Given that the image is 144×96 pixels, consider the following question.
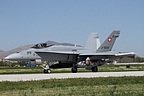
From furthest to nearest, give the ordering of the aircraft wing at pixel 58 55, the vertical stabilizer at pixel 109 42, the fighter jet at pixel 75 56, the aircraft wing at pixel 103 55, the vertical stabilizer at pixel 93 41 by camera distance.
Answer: the vertical stabilizer at pixel 93 41 < the vertical stabilizer at pixel 109 42 < the aircraft wing at pixel 103 55 < the fighter jet at pixel 75 56 < the aircraft wing at pixel 58 55

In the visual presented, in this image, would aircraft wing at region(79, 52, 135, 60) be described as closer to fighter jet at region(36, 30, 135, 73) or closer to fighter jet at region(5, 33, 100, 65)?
fighter jet at region(36, 30, 135, 73)

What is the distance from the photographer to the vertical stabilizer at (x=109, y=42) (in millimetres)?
39628

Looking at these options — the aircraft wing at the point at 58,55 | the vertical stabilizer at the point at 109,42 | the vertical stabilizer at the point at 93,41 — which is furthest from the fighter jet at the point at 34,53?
the vertical stabilizer at the point at 93,41

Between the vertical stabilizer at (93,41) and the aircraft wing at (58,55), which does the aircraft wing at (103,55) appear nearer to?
the aircraft wing at (58,55)

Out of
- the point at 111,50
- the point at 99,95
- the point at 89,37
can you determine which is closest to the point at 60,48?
the point at 111,50

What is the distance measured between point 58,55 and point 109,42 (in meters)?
7.81

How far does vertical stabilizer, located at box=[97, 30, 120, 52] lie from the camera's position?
3963cm

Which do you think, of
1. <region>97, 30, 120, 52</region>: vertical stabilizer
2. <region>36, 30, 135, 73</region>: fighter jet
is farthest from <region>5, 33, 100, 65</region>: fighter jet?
<region>97, 30, 120, 52</region>: vertical stabilizer

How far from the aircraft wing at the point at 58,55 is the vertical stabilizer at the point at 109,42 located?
4367 mm

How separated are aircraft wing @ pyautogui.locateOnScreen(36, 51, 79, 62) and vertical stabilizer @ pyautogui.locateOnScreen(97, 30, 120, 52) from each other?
4.37 m

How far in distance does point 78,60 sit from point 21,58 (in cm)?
644

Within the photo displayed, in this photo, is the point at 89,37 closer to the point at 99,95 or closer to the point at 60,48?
the point at 60,48

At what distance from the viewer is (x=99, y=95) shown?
38.9 feet

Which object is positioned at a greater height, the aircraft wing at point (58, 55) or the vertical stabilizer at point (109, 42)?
the vertical stabilizer at point (109, 42)
